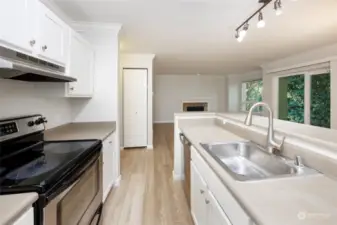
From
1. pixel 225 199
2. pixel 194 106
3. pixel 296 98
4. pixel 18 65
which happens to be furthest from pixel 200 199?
pixel 194 106

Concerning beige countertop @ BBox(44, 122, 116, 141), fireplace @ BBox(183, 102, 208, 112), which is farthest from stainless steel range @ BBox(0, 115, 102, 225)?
fireplace @ BBox(183, 102, 208, 112)

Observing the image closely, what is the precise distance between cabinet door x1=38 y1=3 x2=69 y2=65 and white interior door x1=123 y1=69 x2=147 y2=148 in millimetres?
3069

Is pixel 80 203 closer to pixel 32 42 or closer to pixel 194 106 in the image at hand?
pixel 32 42

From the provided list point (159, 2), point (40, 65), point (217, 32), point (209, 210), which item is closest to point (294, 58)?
point (217, 32)

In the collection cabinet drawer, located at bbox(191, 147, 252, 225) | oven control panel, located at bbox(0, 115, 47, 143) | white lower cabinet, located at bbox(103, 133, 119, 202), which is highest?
oven control panel, located at bbox(0, 115, 47, 143)

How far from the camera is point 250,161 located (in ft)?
6.37

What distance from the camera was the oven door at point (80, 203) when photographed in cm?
117

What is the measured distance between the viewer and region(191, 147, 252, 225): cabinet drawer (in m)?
0.95

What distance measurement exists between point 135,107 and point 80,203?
406cm

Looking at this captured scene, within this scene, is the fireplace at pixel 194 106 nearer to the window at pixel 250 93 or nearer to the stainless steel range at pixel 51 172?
the window at pixel 250 93

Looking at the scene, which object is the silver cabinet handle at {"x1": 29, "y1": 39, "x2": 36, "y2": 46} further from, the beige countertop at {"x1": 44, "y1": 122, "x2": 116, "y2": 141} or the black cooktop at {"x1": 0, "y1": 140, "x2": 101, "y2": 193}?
the beige countertop at {"x1": 44, "y1": 122, "x2": 116, "y2": 141}

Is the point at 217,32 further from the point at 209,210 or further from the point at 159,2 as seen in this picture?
the point at 209,210

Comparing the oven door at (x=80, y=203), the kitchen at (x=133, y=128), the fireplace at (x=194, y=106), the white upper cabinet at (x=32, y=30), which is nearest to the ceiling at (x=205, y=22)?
the kitchen at (x=133, y=128)

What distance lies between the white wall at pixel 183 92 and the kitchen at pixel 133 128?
4.85 meters
